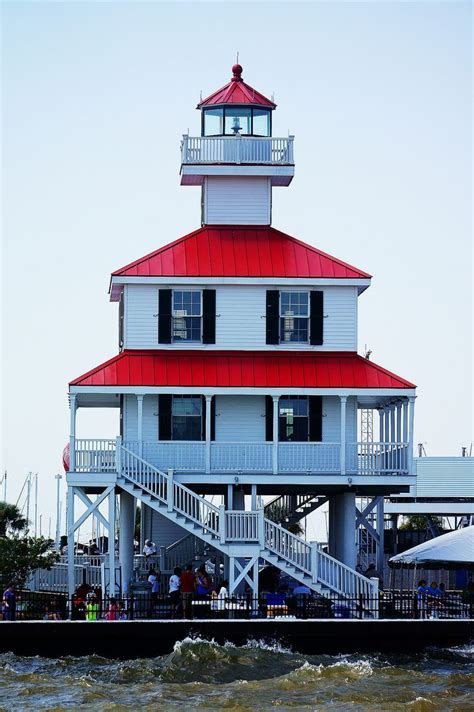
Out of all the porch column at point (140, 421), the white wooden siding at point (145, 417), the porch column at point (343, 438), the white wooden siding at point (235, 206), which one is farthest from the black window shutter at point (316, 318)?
the porch column at point (140, 421)

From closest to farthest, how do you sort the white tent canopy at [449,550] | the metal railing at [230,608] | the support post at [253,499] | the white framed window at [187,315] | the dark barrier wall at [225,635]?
the dark barrier wall at [225,635]
the metal railing at [230,608]
the white tent canopy at [449,550]
the support post at [253,499]
the white framed window at [187,315]

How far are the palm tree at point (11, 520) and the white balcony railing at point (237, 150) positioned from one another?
33.0 m

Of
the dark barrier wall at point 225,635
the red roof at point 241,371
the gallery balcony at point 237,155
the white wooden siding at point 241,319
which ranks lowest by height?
the dark barrier wall at point 225,635

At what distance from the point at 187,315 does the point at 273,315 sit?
8.56 feet

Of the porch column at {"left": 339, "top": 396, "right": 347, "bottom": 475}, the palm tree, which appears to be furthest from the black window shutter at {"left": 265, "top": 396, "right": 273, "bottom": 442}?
the palm tree

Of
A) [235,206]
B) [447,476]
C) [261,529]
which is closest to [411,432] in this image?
[261,529]

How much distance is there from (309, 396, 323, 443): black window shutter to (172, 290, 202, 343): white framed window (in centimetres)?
394

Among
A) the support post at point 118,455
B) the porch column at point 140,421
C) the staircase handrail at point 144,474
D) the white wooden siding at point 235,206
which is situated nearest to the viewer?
the staircase handrail at point 144,474

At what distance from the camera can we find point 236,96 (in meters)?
53.0

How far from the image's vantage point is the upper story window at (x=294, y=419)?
48.8 m

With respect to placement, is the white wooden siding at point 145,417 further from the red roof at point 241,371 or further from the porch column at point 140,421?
the porch column at point 140,421

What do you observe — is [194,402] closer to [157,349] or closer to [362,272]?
[157,349]

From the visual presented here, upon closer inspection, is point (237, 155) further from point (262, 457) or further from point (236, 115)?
point (262, 457)

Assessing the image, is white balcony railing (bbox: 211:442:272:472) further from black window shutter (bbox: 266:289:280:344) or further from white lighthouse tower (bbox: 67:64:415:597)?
black window shutter (bbox: 266:289:280:344)
